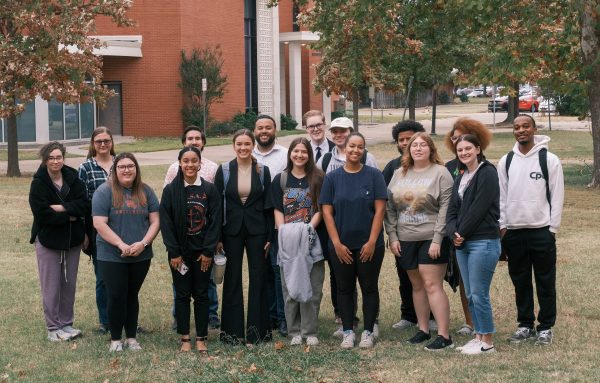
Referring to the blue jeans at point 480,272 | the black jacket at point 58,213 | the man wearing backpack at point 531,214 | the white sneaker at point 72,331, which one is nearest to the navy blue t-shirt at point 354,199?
the blue jeans at point 480,272

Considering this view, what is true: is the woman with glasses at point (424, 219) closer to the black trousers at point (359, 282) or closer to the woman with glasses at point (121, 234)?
the black trousers at point (359, 282)

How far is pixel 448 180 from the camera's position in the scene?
8.33m

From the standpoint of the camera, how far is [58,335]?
8.97 metres

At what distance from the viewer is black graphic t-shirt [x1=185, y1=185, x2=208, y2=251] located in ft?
27.4

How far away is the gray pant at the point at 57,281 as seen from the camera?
9.04 metres

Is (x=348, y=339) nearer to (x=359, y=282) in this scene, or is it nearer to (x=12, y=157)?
(x=359, y=282)

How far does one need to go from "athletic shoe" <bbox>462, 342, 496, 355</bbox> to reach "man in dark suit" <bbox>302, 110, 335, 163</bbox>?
7.83ft

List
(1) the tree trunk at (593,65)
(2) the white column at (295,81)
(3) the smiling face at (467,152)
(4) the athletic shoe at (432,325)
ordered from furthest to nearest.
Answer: (2) the white column at (295,81)
(1) the tree trunk at (593,65)
(4) the athletic shoe at (432,325)
(3) the smiling face at (467,152)

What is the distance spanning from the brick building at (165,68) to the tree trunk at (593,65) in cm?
2342

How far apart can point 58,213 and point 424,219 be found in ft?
10.5

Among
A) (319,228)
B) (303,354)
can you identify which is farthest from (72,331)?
(319,228)

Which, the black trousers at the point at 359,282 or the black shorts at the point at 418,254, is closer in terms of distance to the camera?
the black shorts at the point at 418,254

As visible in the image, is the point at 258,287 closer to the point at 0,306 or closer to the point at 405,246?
the point at 405,246

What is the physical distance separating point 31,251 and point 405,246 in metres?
7.57
